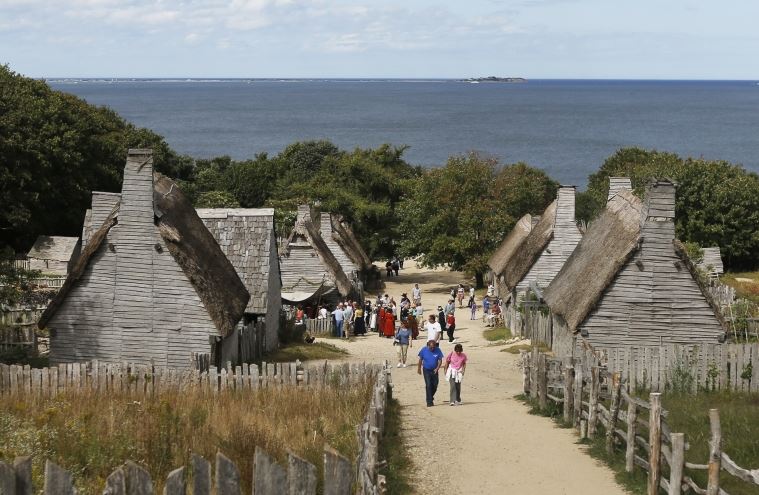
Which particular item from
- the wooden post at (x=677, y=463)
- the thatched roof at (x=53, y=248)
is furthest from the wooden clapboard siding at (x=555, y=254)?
the wooden post at (x=677, y=463)

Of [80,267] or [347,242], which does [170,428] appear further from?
[347,242]

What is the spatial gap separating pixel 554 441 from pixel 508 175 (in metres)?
47.6

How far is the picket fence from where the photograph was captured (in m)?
7.68

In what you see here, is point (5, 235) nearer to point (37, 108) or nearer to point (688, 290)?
point (37, 108)

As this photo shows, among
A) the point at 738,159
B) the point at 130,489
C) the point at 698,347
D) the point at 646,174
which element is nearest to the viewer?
the point at 130,489

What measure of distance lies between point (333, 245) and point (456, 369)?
107 feet

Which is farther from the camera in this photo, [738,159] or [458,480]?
[738,159]

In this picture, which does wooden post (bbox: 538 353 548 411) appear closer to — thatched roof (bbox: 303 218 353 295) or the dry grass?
the dry grass

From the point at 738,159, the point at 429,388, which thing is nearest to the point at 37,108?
the point at 429,388

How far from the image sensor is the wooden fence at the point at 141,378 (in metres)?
21.5

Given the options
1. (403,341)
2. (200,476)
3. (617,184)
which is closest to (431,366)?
(403,341)

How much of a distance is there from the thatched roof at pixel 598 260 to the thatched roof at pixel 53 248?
30406mm

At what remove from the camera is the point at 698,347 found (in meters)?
24.7

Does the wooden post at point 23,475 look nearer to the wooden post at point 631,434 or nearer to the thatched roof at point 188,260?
the wooden post at point 631,434
